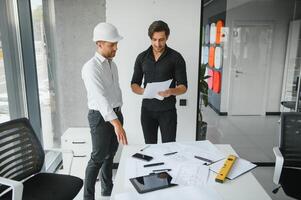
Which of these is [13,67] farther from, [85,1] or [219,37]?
[219,37]

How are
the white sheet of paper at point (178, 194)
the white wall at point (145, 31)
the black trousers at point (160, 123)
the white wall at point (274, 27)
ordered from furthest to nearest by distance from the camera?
the white wall at point (274, 27) < the white wall at point (145, 31) < the black trousers at point (160, 123) < the white sheet of paper at point (178, 194)

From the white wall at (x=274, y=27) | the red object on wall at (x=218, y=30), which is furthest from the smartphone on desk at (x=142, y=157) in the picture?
the white wall at (x=274, y=27)

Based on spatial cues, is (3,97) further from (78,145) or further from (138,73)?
(138,73)

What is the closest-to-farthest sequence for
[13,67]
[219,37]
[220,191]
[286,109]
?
[220,191] < [13,67] < [286,109] < [219,37]

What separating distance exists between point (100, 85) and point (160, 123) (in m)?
0.72

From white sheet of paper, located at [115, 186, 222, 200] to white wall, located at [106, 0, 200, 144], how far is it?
6.18 ft

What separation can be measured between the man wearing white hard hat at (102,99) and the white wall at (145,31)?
760mm

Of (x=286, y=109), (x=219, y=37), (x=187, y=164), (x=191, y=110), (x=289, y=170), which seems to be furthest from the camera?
(x=219, y=37)

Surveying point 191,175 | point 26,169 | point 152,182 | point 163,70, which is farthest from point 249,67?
point 26,169

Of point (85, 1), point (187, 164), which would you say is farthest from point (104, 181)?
point (85, 1)

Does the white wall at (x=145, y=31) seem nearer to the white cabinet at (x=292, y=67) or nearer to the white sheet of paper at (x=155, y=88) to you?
the white sheet of paper at (x=155, y=88)

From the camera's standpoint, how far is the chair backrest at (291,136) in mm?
2145

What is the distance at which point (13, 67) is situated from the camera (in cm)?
244

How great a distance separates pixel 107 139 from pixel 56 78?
1436 millimetres
